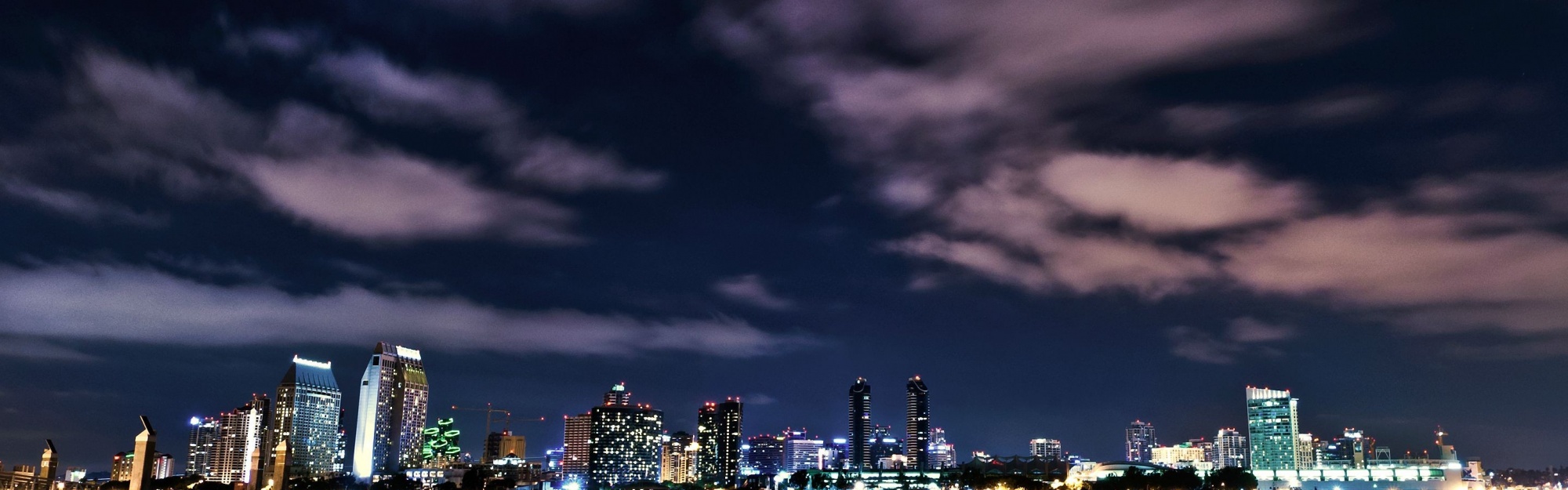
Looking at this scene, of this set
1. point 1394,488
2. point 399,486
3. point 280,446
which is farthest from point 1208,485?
point 280,446

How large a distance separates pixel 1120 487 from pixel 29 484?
152 meters

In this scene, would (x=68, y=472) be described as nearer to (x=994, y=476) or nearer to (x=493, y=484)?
(x=493, y=484)

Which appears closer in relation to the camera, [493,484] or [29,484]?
[29,484]

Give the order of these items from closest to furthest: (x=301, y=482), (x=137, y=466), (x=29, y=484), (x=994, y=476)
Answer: (x=137, y=466), (x=29, y=484), (x=301, y=482), (x=994, y=476)

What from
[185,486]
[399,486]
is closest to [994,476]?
[399,486]

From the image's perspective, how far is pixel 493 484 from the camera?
19838 centimetres

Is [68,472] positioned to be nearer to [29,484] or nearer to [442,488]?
[442,488]

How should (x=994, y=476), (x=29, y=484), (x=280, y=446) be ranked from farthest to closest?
(x=994, y=476) → (x=280, y=446) → (x=29, y=484)

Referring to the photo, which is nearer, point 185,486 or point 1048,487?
point 185,486

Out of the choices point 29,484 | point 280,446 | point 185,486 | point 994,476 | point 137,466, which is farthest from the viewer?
point 994,476

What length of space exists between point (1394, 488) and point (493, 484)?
162054 mm

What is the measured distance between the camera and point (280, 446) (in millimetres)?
41125

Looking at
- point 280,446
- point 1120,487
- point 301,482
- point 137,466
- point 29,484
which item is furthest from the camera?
point 301,482

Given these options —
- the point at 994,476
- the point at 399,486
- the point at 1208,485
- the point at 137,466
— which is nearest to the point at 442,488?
the point at 399,486
